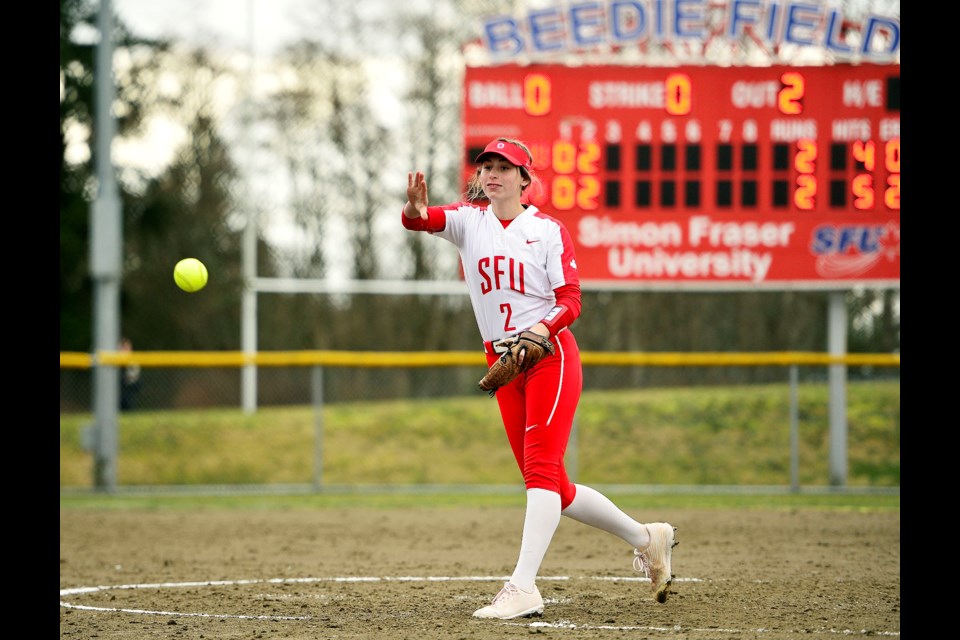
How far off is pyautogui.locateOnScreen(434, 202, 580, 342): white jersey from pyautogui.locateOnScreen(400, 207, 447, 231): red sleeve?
33 mm

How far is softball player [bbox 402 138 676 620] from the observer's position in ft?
17.7

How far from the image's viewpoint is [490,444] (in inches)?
673

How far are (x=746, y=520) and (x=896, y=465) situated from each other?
21.4ft

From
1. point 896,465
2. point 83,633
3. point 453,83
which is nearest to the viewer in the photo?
point 83,633

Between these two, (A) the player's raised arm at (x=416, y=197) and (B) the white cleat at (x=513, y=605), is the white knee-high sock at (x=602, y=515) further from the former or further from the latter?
(A) the player's raised arm at (x=416, y=197)

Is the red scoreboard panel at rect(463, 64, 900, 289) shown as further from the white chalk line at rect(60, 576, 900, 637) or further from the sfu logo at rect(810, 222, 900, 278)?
the white chalk line at rect(60, 576, 900, 637)

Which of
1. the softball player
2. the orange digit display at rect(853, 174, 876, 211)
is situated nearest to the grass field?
the orange digit display at rect(853, 174, 876, 211)

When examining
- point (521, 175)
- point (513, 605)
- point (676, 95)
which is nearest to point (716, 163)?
point (676, 95)

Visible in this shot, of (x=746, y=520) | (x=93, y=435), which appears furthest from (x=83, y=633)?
(x=93, y=435)

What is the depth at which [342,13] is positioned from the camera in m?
27.5

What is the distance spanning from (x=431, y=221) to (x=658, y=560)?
1854 millimetres

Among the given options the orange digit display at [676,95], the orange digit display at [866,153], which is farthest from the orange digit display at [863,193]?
the orange digit display at [676,95]

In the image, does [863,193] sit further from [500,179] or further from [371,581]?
[500,179]

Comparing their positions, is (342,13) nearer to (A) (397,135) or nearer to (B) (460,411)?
(A) (397,135)
